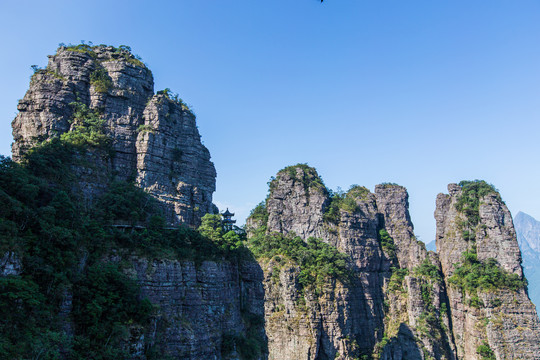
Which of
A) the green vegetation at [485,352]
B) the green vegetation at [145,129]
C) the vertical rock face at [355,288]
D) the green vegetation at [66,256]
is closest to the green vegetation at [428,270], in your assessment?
the vertical rock face at [355,288]

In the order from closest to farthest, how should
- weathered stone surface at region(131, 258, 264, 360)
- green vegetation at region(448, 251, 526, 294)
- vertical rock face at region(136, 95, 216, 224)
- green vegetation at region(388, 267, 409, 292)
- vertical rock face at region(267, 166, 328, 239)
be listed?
weathered stone surface at region(131, 258, 264, 360), vertical rock face at region(136, 95, 216, 224), green vegetation at region(448, 251, 526, 294), vertical rock face at region(267, 166, 328, 239), green vegetation at region(388, 267, 409, 292)

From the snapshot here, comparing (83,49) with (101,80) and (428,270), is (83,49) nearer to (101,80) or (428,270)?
(101,80)

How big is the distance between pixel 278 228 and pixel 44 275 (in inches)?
1887

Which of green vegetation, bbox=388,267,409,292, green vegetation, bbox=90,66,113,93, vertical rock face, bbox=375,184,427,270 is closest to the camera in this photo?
green vegetation, bbox=90,66,113,93

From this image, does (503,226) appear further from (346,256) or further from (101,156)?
(101,156)

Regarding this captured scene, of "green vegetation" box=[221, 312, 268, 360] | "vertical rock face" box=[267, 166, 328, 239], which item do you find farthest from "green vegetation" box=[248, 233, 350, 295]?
"green vegetation" box=[221, 312, 268, 360]

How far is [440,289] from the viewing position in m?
67.1

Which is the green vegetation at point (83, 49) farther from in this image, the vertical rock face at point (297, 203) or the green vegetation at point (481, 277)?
the green vegetation at point (481, 277)

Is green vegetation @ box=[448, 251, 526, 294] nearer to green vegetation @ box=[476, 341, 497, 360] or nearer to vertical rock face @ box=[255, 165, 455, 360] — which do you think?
vertical rock face @ box=[255, 165, 455, 360]

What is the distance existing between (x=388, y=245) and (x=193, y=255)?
4781 centimetres

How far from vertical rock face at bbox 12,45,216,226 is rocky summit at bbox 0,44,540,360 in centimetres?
13

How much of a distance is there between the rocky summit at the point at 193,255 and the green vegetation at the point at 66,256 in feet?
0.31

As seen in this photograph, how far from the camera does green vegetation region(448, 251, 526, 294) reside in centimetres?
5856

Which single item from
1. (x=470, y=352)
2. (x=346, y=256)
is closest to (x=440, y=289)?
(x=470, y=352)
